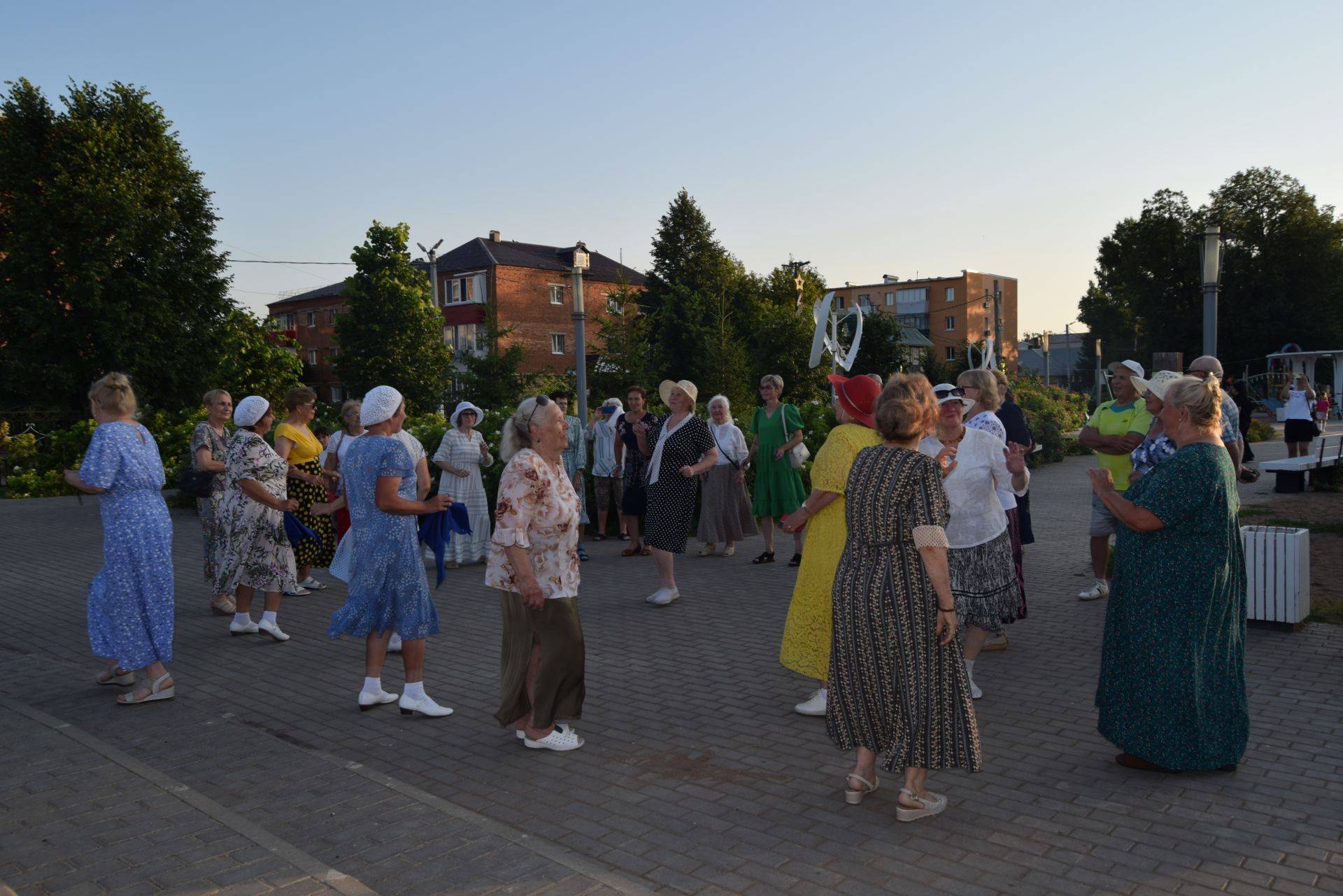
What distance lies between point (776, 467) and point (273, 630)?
5343 millimetres

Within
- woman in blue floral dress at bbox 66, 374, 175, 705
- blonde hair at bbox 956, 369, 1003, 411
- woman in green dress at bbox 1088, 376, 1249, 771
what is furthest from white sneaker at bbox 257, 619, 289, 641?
woman in green dress at bbox 1088, 376, 1249, 771

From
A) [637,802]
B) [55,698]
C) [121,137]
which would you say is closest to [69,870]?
[637,802]

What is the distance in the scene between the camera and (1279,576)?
23.8 feet

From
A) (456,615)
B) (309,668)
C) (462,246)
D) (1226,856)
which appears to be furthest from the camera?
(462,246)

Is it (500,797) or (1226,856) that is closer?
(1226,856)

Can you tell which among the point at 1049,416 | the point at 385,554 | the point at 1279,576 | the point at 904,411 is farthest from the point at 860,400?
the point at 1049,416

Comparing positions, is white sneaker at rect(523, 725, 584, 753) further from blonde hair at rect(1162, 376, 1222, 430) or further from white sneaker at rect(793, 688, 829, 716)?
blonde hair at rect(1162, 376, 1222, 430)

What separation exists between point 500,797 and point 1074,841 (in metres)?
2.36

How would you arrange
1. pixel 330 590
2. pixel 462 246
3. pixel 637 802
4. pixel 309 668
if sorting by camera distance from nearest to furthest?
1. pixel 637 802
2. pixel 309 668
3. pixel 330 590
4. pixel 462 246

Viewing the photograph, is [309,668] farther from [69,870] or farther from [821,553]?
[821,553]

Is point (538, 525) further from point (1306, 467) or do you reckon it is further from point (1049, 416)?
point (1049, 416)

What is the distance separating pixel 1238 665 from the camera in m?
4.57

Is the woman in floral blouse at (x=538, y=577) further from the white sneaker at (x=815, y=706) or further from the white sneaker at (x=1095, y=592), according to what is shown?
the white sneaker at (x=1095, y=592)

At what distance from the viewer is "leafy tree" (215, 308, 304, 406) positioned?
124 feet
